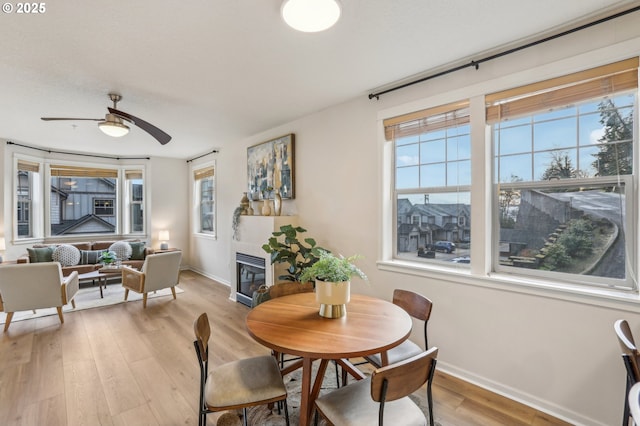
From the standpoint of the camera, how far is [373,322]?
176 cm

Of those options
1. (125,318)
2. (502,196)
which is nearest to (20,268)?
(125,318)

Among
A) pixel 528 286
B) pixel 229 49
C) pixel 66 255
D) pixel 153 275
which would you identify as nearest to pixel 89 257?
pixel 66 255

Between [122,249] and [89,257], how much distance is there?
1.82 ft

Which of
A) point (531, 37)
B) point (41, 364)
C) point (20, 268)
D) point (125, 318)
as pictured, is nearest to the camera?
point (531, 37)

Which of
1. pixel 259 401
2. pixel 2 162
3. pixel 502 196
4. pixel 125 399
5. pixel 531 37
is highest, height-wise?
pixel 531 37

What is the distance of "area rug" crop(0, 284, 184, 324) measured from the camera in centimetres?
400

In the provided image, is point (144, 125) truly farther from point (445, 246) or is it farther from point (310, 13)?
point (445, 246)

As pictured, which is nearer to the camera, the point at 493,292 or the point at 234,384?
the point at 234,384

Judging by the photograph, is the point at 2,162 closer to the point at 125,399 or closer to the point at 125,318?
the point at 125,318

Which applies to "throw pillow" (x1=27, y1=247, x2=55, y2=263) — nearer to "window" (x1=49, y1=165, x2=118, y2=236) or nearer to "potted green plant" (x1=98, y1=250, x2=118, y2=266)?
"potted green plant" (x1=98, y1=250, x2=118, y2=266)

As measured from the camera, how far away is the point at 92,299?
4719 mm

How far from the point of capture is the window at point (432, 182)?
2.59 metres

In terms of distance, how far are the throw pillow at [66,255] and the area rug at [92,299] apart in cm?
54

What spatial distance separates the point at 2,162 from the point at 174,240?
314cm
